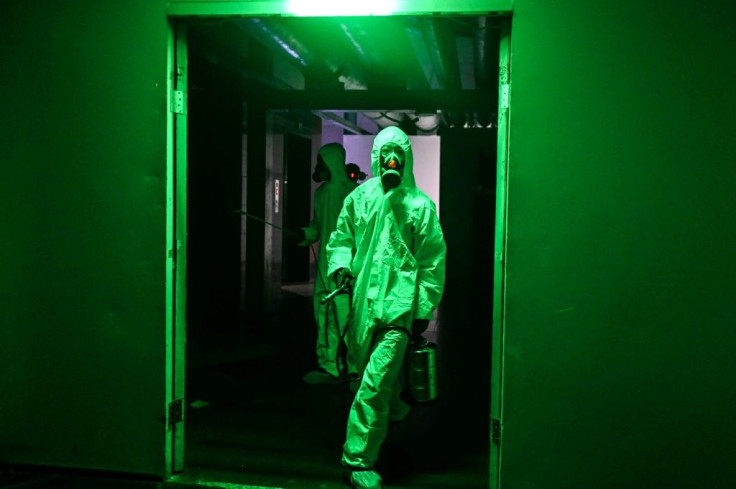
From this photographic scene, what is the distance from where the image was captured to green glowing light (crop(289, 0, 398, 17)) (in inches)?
104

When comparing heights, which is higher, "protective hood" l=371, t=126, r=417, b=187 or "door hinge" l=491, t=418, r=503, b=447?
"protective hood" l=371, t=126, r=417, b=187

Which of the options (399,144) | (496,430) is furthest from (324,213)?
(496,430)

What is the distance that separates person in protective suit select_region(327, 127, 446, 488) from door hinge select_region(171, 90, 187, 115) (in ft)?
3.16

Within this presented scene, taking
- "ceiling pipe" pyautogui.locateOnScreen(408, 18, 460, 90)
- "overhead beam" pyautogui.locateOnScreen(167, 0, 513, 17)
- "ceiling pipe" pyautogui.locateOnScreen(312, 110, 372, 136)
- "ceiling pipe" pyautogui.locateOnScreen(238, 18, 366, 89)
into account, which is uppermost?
"ceiling pipe" pyautogui.locateOnScreen(312, 110, 372, 136)

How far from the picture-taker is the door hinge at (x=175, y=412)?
2.85 meters

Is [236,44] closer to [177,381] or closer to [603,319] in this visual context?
[177,381]

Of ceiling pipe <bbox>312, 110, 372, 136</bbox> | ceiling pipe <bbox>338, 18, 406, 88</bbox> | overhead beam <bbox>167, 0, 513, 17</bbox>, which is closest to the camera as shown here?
overhead beam <bbox>167, 0, 513, 17</bbox>

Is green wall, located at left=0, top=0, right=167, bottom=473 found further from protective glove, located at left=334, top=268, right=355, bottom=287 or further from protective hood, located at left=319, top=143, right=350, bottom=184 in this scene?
protective hood, located at left=319, top=143, right=350, bottom=184

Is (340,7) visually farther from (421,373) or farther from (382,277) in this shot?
(421,373)

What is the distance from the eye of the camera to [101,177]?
286 cm

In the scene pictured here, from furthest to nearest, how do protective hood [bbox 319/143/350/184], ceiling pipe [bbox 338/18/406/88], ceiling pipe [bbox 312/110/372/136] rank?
ceiling pipe [bbox 312/110/372/136], protective hood [bbox 319/143/350/184], ceiling pipe [bbox 338/18/406/88]

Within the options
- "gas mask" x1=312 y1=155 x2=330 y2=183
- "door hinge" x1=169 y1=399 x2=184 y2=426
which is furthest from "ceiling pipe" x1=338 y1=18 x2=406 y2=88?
"door hinge" x1=169 y1=399 x2=184 y2=426

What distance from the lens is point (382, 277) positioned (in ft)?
9.64

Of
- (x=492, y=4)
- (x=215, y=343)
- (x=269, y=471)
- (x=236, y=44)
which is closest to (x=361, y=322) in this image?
(x=269, y=471)
